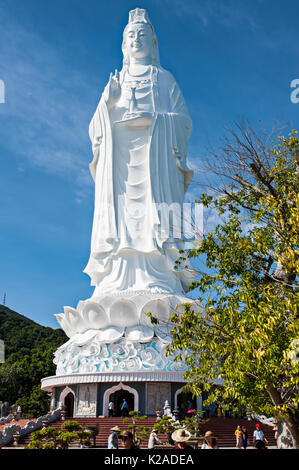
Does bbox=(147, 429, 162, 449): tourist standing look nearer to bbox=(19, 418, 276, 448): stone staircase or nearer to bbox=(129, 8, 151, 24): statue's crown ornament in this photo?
bbox=(19, 418, 276, 448): stone staircase

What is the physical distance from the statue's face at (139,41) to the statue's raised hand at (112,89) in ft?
7.37

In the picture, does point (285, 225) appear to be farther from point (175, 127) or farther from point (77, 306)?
point (175, 127)

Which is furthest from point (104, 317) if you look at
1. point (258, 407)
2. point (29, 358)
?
point (29, 358)

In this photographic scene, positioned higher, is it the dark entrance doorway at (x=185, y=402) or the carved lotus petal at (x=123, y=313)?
the carved lotus petal at (x=123, y=313)

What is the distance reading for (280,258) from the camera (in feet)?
20.1

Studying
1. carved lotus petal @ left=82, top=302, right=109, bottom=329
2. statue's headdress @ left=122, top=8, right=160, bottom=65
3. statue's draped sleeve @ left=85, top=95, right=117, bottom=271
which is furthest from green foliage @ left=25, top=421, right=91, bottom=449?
statue's headdress @ left=122, top=8, right=160, bottom=65

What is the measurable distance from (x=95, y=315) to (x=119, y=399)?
317 cm

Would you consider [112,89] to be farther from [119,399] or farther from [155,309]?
[119,399]

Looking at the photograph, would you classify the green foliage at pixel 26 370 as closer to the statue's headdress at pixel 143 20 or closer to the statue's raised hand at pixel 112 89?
the statue's raised hand at pixel 112 89

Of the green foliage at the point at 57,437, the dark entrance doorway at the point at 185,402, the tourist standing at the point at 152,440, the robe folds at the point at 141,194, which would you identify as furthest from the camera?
the robe folds at the point at 141,194

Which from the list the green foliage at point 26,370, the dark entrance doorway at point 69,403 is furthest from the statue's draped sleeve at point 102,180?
the green foliage at point 26,370

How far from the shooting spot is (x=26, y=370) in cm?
2962

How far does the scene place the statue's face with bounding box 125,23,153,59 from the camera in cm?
2191

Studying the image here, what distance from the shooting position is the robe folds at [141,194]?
742 inches
